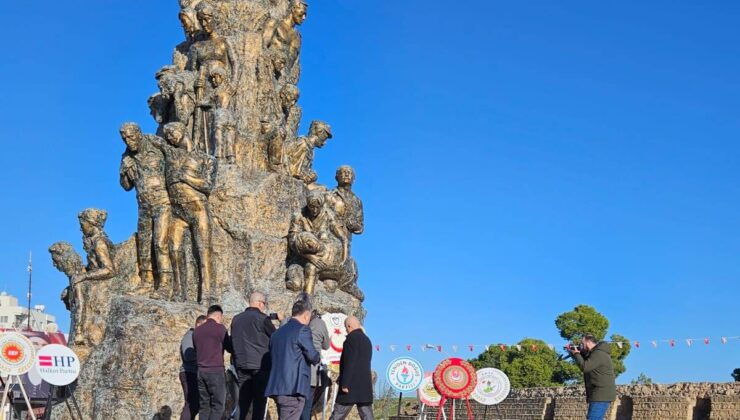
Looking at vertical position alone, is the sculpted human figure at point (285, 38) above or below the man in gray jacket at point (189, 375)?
above

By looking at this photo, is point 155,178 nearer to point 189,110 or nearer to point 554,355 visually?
point 189,110

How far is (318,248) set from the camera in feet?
48.1

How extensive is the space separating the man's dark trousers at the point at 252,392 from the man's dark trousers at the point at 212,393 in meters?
0.21

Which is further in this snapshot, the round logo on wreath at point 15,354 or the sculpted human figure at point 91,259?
the sculpted human figure at point 91,259

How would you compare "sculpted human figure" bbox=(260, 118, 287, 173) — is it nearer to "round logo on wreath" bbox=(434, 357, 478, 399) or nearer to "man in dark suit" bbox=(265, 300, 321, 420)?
"round logo on wreath" bbox=(434, 357, 478, 399)

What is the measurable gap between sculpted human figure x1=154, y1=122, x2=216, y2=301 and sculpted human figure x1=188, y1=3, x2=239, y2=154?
1.02 metres

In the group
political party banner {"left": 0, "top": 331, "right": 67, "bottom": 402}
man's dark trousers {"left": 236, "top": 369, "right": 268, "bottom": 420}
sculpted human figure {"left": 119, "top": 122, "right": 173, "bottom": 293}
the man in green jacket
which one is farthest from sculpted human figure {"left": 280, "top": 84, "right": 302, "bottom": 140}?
the man in green jacket

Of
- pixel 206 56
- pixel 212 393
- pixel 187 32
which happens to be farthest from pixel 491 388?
pixel 187 32

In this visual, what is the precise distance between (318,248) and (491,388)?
328 centimetres

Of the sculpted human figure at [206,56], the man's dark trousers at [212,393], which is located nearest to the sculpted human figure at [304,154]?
the sculpted human figure at [206,56]

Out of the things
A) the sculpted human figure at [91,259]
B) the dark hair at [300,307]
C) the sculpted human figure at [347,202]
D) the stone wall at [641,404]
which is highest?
the sculpted human figure at [347,202]

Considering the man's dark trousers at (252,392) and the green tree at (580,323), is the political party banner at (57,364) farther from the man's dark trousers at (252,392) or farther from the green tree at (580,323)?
the green tree at (580,323)

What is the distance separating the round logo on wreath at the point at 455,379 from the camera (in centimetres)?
1223

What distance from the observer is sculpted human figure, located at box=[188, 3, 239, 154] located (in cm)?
1574
